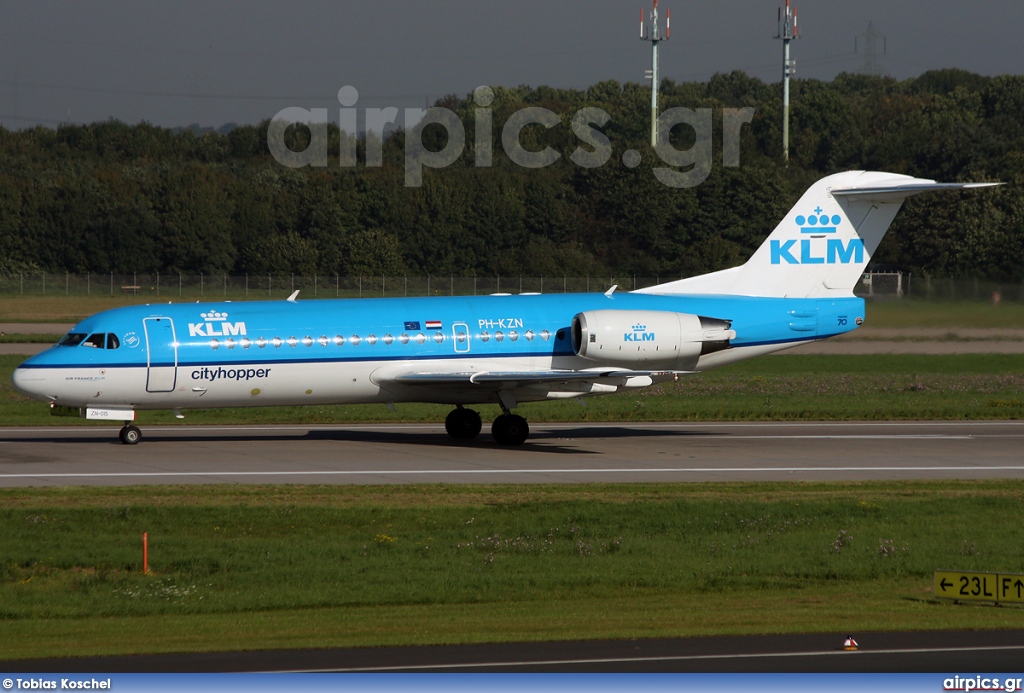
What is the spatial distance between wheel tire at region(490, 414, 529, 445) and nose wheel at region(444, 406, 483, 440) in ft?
4.71

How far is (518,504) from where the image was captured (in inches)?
854

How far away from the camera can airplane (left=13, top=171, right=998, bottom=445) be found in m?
28.2

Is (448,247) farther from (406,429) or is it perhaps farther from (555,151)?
(406,429)

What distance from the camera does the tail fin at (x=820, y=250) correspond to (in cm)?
3244

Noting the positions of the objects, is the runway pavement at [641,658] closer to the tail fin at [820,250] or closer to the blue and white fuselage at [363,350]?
the blue and white fuselage at [363,350]

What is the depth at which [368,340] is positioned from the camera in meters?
29.3

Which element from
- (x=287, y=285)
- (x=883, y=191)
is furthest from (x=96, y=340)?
(x=287, y=285)

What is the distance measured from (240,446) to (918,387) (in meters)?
24.4

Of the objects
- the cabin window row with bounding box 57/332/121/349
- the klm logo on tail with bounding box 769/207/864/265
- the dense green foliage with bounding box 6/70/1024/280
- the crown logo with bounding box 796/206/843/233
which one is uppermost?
the dense green foliage with bounding box 6/70/1024/280

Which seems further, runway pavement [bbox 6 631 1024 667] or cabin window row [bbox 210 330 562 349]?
cabin window row [bbox 210 330 562 349]

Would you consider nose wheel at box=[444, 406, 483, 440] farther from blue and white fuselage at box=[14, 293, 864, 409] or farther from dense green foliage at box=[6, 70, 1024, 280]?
dense green foliage at box=[6, 70, 1024, 280]

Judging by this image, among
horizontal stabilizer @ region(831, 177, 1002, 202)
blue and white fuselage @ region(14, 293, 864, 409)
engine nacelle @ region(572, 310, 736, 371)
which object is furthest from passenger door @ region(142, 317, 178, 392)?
horizontal stabilizer @ region(831, 177, 1002, 202)

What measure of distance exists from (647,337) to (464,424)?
17.6 ft

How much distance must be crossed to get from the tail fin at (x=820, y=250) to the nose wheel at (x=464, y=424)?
19.0ft
